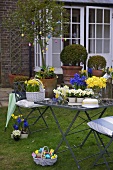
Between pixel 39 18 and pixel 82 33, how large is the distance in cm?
193

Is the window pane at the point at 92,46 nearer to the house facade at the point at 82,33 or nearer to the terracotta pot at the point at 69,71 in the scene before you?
the house facade at the point at 82,33

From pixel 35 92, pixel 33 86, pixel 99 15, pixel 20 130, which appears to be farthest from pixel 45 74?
pixel 35 92

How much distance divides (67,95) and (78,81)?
0.24 meters

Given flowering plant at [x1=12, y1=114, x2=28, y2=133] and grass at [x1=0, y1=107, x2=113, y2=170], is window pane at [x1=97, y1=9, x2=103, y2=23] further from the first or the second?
flowering plant at [x1=12, y1=114, x2=28, y2=133]

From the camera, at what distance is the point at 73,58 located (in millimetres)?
8453

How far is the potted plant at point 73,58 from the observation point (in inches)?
333

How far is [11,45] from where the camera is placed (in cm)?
943

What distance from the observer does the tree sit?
807 cm

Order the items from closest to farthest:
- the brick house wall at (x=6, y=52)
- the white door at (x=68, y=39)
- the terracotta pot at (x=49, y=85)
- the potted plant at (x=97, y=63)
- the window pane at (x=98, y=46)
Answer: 1. the terracotta pot at (x=49, y=85)
2. the potted plant at (x=97, y=63)
3. the brick house wall at (x=6, y=52)
4. the white door at (x=68, y=39)
5. the window pane at (x=98, y=46)

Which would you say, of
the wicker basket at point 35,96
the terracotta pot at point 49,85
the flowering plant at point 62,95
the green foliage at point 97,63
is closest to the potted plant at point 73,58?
the green foliage at point 97,63

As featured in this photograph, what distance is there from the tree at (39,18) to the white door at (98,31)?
149 cm

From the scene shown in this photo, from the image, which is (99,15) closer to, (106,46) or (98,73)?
(106,46)

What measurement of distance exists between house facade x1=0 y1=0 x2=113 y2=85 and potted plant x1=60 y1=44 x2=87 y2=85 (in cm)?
84

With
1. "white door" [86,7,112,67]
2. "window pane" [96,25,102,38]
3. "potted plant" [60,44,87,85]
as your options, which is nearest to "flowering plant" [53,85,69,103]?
"potted plant" [60,44,87,85]
